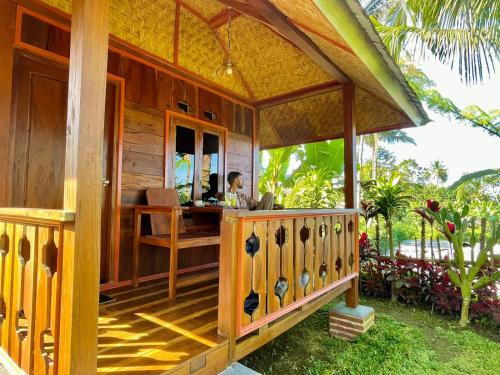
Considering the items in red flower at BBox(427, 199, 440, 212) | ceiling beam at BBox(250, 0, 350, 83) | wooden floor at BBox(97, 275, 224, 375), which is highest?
ceiling beam at BBox(250, 0, 350, 83)

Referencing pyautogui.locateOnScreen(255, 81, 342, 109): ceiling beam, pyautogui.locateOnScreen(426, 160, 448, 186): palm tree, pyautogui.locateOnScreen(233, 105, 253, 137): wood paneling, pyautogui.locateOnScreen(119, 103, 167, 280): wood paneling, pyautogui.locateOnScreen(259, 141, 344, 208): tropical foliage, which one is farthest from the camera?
pyautogui.locateOnScreen(426, 160, 448, 186): palm tree

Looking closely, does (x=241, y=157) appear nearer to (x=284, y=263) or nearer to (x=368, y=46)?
(x=368, y=46)

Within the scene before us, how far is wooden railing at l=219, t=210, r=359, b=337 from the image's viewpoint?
1838 mm

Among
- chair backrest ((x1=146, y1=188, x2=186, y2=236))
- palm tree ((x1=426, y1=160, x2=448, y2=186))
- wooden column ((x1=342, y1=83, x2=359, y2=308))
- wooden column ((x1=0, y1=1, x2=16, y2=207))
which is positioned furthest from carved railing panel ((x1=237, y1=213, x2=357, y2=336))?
palm tree ((x1=426, y1=160, x2=448, y2=186))

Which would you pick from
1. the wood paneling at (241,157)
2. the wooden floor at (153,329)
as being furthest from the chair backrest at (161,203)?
the wood paneling at (241,157)

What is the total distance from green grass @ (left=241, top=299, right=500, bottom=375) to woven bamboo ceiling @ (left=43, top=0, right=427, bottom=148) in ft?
8.86

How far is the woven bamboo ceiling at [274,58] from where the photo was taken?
281 centimetres

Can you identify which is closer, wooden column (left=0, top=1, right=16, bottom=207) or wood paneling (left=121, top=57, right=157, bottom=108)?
wooden column (left=0, top=1, right=16, bottom=207)

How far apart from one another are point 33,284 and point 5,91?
5.90ft

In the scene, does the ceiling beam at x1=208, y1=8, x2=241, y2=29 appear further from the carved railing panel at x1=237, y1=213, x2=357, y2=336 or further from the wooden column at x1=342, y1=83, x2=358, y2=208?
the carved railing panel at x1=237, y1=213, x2=357, y2=336

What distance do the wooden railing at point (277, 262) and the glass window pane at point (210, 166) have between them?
1947 mm

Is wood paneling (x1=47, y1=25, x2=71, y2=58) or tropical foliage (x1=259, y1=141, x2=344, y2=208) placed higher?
wood paneling (x1=47, y1=25, x2=71, y2=58)

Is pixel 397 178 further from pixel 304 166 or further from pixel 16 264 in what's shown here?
pixel 16 264

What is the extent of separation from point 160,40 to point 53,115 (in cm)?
Result: 161
